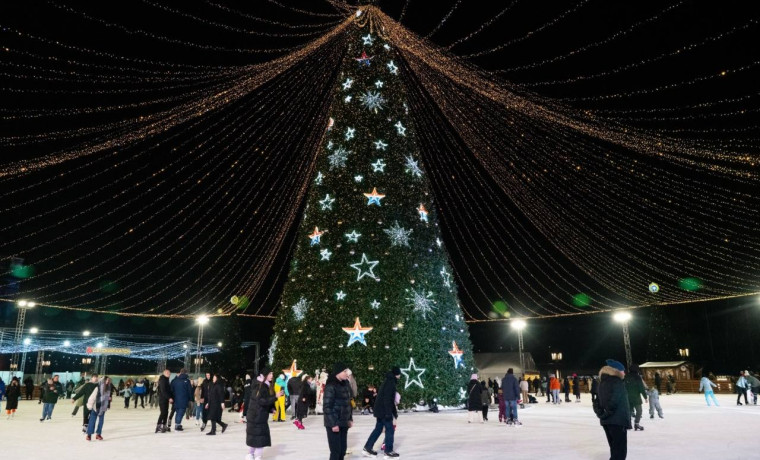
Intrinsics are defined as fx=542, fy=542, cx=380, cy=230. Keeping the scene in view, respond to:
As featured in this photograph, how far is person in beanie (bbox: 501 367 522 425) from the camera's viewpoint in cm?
1480

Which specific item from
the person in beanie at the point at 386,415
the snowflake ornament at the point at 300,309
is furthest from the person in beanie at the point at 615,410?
the snowflake ornament at the point at 300,309

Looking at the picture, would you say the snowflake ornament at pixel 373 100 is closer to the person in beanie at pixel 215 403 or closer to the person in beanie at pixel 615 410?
the person in beanie at pixel 215 403

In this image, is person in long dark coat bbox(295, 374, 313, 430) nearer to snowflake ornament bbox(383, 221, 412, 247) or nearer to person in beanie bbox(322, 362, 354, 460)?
snowflake ornament bbox(383, 221, 412, 247)

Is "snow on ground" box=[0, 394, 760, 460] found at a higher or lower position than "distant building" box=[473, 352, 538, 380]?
lower

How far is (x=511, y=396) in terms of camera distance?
14953mm

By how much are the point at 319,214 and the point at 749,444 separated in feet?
42.9

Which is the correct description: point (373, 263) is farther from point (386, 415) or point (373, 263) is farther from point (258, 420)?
point (258, 420)

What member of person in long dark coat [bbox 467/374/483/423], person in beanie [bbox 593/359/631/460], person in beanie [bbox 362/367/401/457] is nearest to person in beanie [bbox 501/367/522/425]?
person in long dark coat [bbox 467/374/483/423]

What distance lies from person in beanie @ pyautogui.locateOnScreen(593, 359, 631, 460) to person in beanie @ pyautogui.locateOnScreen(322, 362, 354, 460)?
3390mm

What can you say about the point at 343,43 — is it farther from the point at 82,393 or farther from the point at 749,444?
the point at 749,444

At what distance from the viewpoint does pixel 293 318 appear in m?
17.8

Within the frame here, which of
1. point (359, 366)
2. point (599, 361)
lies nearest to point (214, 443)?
point (359, 366)

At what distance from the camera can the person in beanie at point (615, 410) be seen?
693 cm

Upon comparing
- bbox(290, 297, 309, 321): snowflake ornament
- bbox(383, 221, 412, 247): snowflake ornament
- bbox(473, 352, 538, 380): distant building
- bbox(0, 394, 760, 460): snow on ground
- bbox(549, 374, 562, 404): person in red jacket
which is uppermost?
bbox(383, 221, 412, 247): snowflake ornament
